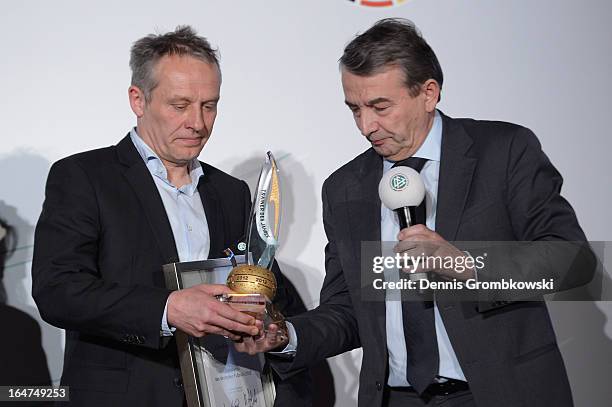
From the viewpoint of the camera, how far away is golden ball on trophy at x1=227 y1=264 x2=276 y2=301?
6.83 feet

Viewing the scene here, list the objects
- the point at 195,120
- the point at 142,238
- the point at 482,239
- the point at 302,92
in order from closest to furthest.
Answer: the point at 482,239
the point at 142,238
the point at 195,120
the point at 302,92

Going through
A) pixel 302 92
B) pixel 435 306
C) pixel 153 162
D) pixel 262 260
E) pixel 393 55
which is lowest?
pixel 435 306

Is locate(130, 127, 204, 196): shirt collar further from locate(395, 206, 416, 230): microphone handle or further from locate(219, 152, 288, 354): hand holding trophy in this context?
locate(395, 206, 416, 230): microphone handle

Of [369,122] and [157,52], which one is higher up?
[157,52]

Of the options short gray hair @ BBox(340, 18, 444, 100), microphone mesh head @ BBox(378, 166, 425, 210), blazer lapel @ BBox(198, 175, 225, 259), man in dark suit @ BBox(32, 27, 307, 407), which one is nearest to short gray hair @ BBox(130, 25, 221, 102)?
man in dark suit @ BBox(32, 27, 307, 407)

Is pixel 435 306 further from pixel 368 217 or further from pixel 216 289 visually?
pixel 216 289

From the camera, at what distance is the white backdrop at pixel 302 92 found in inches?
119

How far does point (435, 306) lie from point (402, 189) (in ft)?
1.39

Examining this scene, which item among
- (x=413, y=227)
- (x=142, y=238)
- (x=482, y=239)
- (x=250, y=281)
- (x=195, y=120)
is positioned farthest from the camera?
(x=195, y=120)

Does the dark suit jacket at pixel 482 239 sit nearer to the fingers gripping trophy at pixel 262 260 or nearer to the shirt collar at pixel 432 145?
the shirt collar at pixel 432 145

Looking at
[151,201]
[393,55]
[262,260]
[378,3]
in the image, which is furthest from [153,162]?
[378,3]

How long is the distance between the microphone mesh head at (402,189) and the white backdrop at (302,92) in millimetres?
1203

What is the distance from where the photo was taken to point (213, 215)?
2551 mm

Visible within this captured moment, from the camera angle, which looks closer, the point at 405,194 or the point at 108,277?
the point at 405,194
